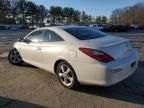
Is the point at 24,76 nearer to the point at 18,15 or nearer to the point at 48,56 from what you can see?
the point at 48,56

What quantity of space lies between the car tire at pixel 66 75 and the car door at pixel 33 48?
875 millimetres

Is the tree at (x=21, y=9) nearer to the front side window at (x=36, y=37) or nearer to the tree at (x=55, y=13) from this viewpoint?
the tree at (x=55, y=13)

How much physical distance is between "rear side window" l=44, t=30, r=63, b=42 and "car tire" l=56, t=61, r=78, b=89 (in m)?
0.66

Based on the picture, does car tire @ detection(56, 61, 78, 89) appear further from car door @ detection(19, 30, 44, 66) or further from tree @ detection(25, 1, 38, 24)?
tree @ detection(25, 1, 38, 24)

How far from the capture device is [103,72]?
4586 mm

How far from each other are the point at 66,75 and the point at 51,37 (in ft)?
3.80

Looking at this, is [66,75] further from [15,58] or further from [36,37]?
[15,58]

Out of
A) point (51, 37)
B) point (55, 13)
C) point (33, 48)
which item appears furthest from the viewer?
point (55, 13)

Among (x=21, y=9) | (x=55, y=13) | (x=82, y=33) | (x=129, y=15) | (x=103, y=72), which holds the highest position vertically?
(x=21, y=9)

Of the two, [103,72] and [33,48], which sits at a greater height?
[33,48]

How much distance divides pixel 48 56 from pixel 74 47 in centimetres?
99

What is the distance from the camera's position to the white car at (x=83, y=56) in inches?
184

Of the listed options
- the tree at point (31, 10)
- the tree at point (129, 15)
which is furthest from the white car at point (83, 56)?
the tree at point (129, 15)

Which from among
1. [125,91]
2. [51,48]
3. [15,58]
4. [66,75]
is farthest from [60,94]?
[15,58]
